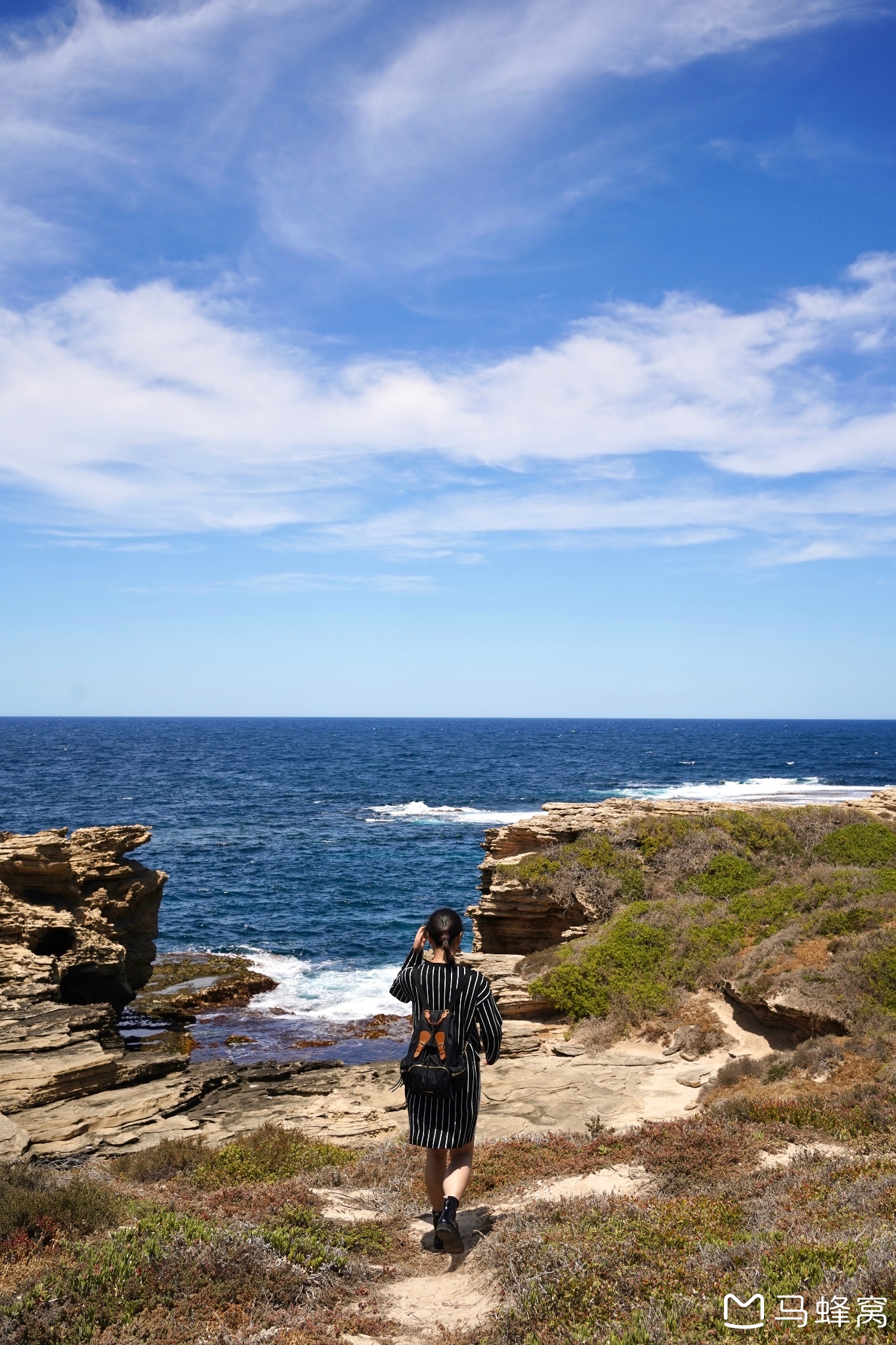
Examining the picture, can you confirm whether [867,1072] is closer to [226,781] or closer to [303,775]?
[226,781]

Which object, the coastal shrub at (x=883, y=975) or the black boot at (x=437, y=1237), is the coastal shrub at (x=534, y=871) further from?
the black boot at (x=437, y=1237)

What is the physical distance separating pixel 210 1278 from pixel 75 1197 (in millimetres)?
1767

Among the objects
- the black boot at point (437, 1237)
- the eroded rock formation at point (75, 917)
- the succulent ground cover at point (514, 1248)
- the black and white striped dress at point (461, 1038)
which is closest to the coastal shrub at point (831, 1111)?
the succulent ground cover at point (514, 1248)

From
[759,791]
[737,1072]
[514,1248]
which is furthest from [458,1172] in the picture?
[759,791]

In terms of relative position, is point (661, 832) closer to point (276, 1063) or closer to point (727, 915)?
point (727, 915)

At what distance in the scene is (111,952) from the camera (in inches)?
850

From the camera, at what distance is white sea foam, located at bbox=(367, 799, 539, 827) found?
63594mm

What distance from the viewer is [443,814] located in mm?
67625

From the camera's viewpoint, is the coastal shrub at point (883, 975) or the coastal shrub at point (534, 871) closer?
the coastal shrub at point (883, 975)

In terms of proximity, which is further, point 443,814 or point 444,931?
point 443,814

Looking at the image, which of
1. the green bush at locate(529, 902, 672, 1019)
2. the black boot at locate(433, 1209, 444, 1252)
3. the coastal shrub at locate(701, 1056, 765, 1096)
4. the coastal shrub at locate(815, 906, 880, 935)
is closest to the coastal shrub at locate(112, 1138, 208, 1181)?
the black boot at locate(433, 1209, 444, 1252)

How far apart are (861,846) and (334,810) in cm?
5602

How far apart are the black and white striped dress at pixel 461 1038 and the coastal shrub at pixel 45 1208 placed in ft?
8.97

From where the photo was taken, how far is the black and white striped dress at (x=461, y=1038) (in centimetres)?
682
